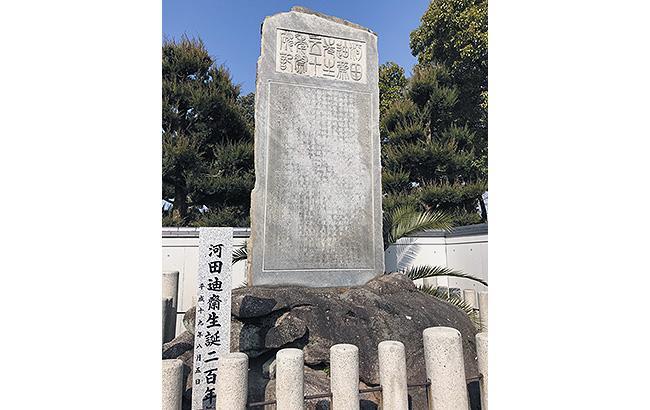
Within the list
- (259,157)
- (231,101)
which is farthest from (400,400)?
(231,101)

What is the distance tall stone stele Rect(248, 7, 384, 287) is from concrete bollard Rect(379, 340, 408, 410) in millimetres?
1820

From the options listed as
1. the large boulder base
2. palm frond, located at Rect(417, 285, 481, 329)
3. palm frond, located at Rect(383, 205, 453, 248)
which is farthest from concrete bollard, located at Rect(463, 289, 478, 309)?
palm frond, located at Rect(383, 205, 453, 248)

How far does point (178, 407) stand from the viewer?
2.09 metres

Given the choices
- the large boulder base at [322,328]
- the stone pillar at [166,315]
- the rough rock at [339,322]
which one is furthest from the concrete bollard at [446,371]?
the stone pillar at [166,315]

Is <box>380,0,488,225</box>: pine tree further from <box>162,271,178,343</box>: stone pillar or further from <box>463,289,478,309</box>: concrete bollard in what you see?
<box>162,271,178,343</box>: stone pillar

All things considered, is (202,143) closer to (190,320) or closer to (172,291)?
(172,291)

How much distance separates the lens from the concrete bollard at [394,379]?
2154 mm

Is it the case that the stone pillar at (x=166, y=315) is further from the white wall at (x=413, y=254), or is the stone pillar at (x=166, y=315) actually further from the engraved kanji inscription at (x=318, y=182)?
the white wall at (x=413, y=254)

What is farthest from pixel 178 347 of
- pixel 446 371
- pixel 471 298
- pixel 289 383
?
pixel 471 298

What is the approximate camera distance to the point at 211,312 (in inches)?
96.9

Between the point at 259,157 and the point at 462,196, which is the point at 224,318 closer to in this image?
the point at 259,157

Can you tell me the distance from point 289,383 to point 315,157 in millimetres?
2536

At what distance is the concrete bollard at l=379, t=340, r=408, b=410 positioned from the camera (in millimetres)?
2154

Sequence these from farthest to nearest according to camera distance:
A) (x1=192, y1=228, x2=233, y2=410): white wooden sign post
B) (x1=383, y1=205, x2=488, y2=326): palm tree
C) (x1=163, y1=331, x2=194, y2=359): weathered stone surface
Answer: (x1=383, y1=205, x2=488, y2=326): palm tree
(x1=163, y1=331, x2=194, y2=359): weathered stone surface
(x1=192, y1=228, x2=233, y2=410): white wooden sign post
